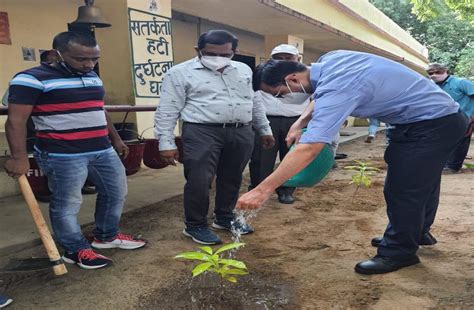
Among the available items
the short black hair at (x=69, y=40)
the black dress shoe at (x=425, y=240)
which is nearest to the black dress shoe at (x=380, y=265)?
the black dress shoe at (x=425, y=240)

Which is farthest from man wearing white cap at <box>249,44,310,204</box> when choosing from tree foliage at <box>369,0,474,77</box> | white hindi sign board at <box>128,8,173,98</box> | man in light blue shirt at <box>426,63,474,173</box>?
tree foliage at <box>369,0,474,77</box>

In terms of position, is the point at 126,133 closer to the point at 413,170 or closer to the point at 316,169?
the point at 316,169

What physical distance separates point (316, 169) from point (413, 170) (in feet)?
2.05

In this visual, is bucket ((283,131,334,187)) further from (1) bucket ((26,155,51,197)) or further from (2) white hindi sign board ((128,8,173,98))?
(2) white hindi sign board ((128,8,173,98))

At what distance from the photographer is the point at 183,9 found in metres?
6.98

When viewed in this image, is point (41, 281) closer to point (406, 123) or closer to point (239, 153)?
point (239, 153)

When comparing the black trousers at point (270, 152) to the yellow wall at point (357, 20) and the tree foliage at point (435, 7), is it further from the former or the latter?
the tree foliage at point (435, 7)

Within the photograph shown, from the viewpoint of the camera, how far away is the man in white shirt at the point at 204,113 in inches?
122

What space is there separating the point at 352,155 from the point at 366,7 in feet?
16.2

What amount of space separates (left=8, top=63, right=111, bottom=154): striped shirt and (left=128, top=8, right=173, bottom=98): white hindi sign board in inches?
103

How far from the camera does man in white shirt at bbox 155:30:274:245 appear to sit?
10.1 feet

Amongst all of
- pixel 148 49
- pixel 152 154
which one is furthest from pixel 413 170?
pixel 148 49

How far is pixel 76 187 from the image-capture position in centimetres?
268

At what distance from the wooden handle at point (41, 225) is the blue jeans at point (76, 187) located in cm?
12
